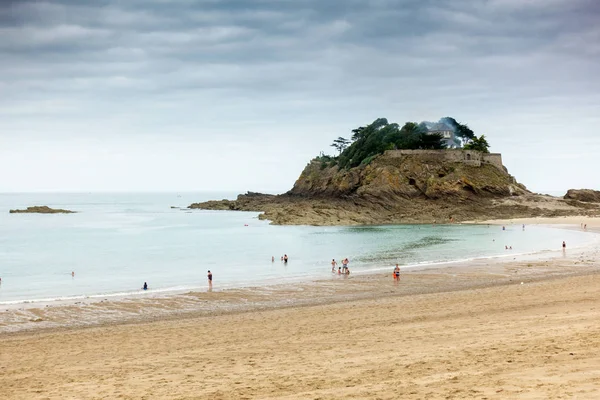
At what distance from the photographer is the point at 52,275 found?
3734 cm

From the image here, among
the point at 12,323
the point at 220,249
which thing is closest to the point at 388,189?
the point at 220,249

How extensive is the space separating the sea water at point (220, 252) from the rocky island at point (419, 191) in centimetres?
673

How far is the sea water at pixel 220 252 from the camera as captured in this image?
33812 millimetres

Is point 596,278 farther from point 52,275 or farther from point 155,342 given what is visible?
point 52,275

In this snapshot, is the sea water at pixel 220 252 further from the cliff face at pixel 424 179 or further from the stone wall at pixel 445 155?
the stone wall at pixel 445 155

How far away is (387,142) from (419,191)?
18.3 metres

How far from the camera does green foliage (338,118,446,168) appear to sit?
97.9 metres

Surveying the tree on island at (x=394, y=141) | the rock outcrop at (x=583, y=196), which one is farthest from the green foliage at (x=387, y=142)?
the rock outcrop at (x=583, y=196)

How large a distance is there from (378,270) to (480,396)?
2836 centimetres

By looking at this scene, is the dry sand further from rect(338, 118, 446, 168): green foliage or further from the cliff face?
rect(338, 118, 446, 168): green foliage

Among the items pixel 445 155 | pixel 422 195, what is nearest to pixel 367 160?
pixel 422 195

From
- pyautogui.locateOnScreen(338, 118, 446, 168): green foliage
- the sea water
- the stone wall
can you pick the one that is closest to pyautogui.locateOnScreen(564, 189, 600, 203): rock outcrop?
the stone wall

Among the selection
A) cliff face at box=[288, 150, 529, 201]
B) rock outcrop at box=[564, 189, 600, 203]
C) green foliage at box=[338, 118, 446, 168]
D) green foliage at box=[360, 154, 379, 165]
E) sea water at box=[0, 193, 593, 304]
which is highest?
green foliage at box=[338, 118, 446, 168]

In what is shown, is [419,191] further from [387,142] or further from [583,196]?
[583,196]
